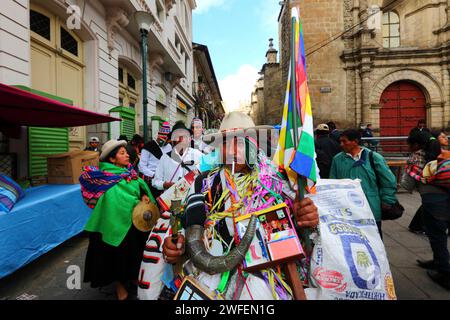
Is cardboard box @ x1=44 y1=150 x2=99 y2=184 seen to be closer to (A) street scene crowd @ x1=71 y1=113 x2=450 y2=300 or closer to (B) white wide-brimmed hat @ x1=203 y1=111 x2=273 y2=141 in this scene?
(A) street scene crowd @ x1=71 y1=113 x2=450 y2=300

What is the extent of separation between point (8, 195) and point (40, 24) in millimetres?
4429

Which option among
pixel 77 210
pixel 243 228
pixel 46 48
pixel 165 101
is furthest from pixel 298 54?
pixel 165 101

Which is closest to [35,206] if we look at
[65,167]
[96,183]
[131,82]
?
[96,183]

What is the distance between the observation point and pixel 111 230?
8.30 ft

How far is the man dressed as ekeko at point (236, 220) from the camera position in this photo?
131 cm

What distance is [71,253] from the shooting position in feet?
12.3

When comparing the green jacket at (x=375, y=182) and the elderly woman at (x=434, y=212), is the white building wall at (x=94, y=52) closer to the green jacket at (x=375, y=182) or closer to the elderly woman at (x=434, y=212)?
the green jacket at (x=375, y=182)

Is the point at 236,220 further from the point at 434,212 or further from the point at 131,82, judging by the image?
the point at 131,82

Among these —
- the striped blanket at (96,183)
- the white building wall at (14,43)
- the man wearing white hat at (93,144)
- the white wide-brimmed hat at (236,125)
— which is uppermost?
the white building wall at (14,43)

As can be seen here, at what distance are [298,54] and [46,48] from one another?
20.2ft

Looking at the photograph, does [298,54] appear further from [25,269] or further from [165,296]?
[25,269]

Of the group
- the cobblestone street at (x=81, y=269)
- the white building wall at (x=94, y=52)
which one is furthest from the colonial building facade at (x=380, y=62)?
the cobblestone street at (x=81, y=269)

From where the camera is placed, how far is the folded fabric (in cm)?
272

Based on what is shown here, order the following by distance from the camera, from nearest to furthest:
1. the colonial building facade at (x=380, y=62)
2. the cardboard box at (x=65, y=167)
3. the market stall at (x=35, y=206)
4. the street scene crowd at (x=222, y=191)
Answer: the street scene crowd at (x=222, y=191)
the market stall at (x=35, y=206)
the cardboard box at (x=65, y=167)
the colonial building facade at (x=380, y=62)
